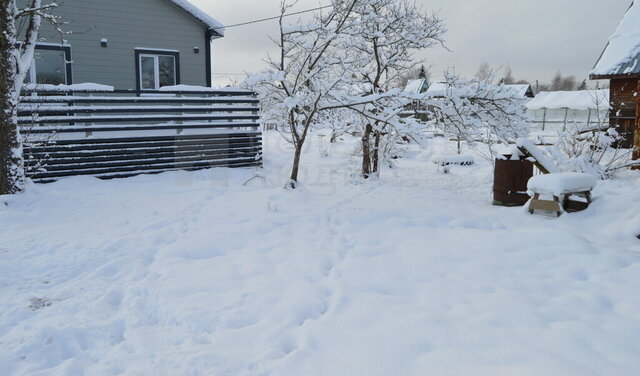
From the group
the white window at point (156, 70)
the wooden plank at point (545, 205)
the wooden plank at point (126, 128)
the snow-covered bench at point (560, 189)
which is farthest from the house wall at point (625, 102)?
the white window at point (156, 70)

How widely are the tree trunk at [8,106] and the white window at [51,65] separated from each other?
23.5ft

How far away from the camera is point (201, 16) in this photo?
14.4 metres

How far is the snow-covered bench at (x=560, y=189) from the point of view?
582cm

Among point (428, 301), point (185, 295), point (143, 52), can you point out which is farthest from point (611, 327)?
point (143, 52)

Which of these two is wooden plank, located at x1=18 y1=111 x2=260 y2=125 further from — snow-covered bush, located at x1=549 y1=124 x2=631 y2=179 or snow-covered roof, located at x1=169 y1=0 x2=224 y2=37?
snow-covered bush, located at x1=549 y1=124 x2=631 y2=179

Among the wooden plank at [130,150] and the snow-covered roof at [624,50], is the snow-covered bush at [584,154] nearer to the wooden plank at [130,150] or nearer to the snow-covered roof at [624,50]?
the snow-covered roof at [624,50]

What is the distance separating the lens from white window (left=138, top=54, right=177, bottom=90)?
14.1 m

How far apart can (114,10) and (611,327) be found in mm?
14569

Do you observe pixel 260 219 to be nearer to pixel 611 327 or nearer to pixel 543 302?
pixel 543 302

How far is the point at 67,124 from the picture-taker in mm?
8477

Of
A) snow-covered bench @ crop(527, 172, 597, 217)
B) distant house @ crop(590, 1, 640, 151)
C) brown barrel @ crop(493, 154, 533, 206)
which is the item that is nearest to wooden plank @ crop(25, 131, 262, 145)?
brown barrel @ crop(493, 154, 533, 206)

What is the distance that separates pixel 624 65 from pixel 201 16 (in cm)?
1274

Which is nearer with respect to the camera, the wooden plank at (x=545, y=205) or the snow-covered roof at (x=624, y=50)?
the wooden plank at (x=545, y=205)

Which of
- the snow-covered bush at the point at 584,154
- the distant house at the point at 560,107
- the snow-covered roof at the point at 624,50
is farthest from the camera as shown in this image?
the distant house at the point at 560,107
